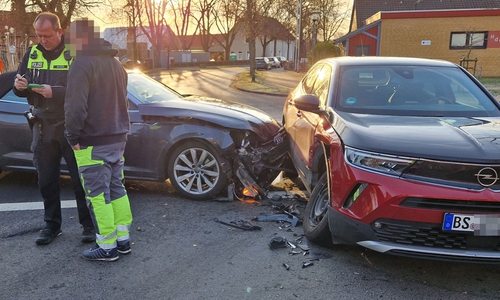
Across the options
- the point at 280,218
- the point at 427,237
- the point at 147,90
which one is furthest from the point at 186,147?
the point at 427,237

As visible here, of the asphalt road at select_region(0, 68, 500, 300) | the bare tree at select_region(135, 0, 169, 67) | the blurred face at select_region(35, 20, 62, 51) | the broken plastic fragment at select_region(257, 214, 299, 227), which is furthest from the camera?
the bare tree at select_region(135, 0, 169, 67)

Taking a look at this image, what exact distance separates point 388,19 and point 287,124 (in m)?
24.8

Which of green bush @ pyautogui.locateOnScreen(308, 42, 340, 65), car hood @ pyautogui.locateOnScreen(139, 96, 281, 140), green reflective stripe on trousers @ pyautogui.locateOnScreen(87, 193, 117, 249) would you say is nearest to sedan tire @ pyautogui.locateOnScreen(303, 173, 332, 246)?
car hood @ pyautogui.locateOnScreen(139, 96, 281, 140)

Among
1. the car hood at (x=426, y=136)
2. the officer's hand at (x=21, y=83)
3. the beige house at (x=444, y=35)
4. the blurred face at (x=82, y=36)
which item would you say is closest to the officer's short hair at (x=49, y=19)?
the blurred face at (x=82, y=36)

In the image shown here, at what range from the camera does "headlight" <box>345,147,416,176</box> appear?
9.50ft

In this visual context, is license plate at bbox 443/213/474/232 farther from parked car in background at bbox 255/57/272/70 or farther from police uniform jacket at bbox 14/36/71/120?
parked car in background at bbox 255/57/272/70

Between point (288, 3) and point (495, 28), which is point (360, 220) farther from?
point (288, 3)

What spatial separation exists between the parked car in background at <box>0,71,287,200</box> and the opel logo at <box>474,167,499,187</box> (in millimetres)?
2618

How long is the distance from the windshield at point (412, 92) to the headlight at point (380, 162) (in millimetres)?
997

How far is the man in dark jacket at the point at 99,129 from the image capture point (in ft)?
10.4

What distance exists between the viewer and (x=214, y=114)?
4.98 meters

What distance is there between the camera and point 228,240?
3.86 meters

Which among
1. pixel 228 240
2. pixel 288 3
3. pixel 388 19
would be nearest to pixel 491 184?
pixel 228 240

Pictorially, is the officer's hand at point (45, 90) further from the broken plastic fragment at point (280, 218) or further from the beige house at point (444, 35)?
the beige house at point (444, 35)
